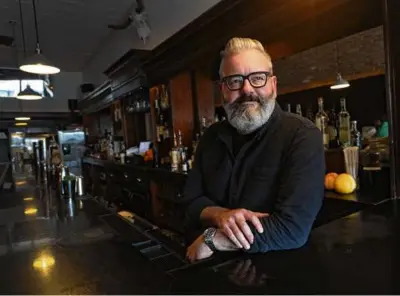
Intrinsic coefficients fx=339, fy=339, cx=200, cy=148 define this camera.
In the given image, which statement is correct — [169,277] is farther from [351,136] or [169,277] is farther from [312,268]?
[351,136]

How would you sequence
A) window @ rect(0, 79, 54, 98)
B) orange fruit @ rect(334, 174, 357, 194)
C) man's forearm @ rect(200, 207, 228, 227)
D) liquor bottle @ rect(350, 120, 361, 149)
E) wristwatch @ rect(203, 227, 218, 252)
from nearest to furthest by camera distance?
wristwatch @ rect(203, 227, 218, 252) < man's forearm @ rect(200, 207, 228, 227) < orange fruit @ rect(334, 174, 357, 194) < liquor bottle @ rect(350, 120, 361, 149) < window @ rect(0, 79, 54, 98)

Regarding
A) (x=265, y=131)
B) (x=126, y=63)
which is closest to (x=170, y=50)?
(x=126, y=63)

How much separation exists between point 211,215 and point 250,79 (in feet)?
1.70

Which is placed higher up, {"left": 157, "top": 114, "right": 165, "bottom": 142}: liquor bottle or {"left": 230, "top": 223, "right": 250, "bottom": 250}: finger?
{"left": 157, "top": 114, "right": 165, "bottom": 142}: liquor bottle

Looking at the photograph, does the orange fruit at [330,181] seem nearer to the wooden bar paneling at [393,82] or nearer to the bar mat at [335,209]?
the bar mat at [335,209]

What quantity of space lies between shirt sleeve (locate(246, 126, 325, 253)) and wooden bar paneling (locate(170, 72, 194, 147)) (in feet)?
7.83

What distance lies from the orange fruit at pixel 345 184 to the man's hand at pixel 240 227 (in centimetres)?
82

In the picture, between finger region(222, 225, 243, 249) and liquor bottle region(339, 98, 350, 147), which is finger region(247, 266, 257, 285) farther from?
liquor bottle region(339, 98, 350, 147)

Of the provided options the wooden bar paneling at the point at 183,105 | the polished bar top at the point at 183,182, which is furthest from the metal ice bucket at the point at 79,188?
the wooden bar paneling at the point at 183,105

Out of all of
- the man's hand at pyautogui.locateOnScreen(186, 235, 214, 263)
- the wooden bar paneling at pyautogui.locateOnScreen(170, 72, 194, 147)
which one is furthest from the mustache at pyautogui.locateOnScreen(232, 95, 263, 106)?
the wooden bar paneling at pyautogui.locateOnScreen(170, 72, 194, 147)

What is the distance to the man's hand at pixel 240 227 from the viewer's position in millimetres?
994

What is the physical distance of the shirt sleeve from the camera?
974 mm

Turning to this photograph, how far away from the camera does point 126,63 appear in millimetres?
3955

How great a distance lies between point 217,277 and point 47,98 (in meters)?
8.10
